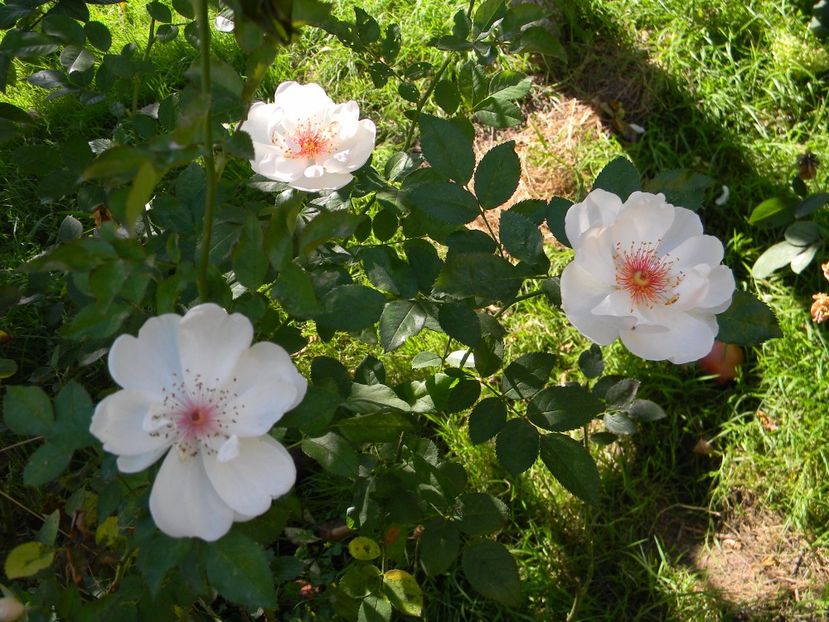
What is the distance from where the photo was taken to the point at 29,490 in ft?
7.07

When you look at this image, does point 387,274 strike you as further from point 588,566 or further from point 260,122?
point 588,566

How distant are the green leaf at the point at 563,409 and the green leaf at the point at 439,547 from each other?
288mm

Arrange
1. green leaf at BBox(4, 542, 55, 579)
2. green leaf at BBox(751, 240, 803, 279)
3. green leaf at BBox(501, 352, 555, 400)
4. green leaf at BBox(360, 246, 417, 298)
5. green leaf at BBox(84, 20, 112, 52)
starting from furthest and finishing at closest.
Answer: green leaf at BBox(751, 240, 803, 279) < green leaf at BBox(84, 20, 112, 52) < green leaf at BBox(501, 352, 555, 400) < green leaf at BBox(360, 246, 417, 298) < green leaf at BBox(4, 542, 55, 579)

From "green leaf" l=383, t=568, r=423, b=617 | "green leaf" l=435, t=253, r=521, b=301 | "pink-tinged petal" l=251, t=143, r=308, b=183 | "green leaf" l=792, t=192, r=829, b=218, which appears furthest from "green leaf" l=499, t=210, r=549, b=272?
"green leaf" l=792, t=192, r=829, b=218

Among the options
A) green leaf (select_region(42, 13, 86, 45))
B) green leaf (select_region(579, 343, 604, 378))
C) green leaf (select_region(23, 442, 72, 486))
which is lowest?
green leaf (select_region(579, 343, 604, 378))

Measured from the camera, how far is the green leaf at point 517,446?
146 centimetres

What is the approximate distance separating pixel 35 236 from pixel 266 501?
1.87 m

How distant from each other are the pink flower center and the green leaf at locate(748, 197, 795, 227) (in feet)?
4.16

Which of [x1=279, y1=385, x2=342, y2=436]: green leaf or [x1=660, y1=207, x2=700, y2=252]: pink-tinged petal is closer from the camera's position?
[x1=279, y1=385, x2=342, y2=436]: green leaf

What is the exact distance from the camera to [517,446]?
1475 mm

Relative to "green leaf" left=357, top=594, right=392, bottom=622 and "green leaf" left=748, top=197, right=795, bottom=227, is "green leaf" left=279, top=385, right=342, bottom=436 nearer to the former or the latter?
"green leaf" left=357, top=594, right=392, bottom=622

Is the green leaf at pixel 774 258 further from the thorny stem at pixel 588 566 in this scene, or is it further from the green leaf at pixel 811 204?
the thorny stem at pixel 588 566

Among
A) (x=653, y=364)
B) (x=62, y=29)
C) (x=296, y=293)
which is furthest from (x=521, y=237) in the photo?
(x=653, y=364)

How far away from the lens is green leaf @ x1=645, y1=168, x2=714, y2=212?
4.57 ft
